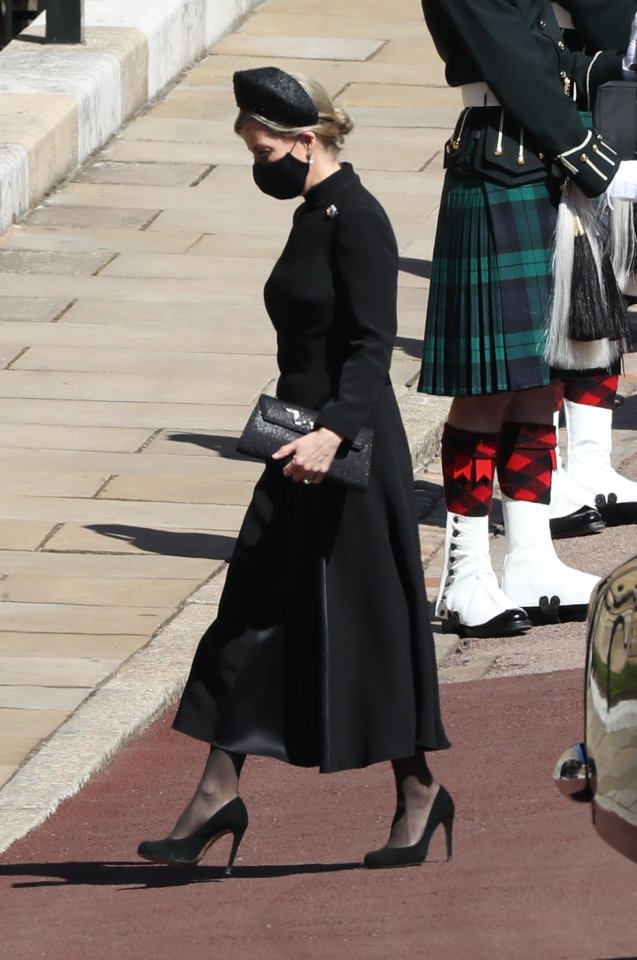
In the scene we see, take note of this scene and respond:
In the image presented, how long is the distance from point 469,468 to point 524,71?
1.08 meters

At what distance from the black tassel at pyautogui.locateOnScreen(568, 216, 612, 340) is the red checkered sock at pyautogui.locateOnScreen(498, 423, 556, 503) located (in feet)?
0.95

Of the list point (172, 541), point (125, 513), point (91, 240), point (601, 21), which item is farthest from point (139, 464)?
point (91, 240)

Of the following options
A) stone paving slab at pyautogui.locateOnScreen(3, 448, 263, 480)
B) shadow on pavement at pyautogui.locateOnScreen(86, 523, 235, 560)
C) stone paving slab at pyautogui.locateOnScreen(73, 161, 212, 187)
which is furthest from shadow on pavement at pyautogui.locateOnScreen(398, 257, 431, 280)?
shadow on pavement at pyautogui.locateOnScreen(86, 523, 235, 560)

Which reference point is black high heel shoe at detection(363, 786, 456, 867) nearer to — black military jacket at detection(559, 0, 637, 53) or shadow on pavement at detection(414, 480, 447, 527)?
shadow on pavement at detection(414, 480, 447, 527)


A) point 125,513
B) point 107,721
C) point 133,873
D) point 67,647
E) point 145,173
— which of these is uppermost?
point 133,873

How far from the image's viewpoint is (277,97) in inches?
171

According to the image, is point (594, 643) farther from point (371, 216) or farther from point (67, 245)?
point (67, 245)

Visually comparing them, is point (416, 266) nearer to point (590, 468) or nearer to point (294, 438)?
point (590, 468)

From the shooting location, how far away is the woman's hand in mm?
4293

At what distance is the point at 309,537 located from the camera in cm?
441

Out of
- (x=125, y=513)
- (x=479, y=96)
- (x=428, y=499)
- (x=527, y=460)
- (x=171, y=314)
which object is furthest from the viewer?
(x=171, y=314)

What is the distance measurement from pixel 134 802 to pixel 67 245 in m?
5.33

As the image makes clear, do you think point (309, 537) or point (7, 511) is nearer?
point (309, 537)

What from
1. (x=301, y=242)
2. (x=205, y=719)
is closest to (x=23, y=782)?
(x=205, y=719)
